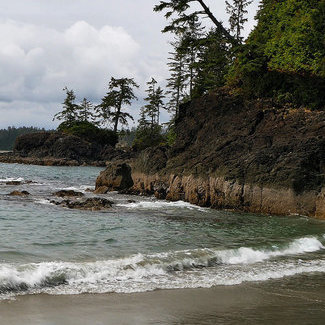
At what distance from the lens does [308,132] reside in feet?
61.9

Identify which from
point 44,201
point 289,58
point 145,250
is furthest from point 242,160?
point 145,250

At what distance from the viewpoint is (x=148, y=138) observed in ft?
210

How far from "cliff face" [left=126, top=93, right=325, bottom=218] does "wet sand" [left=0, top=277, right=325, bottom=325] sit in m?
9.83

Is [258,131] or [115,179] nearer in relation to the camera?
[258,131]

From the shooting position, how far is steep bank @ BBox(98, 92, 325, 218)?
16.9 metres

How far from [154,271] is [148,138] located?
55988mm

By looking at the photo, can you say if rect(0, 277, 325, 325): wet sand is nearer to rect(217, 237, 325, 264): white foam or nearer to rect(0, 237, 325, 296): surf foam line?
rect(0, 237, 325, 296): surf foam line

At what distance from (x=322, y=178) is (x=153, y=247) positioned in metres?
9.52

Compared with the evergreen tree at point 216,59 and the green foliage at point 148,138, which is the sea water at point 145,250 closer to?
the evergreen tree at point 216,59

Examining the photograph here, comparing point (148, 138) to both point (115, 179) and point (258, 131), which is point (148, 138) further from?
point (258, 131)

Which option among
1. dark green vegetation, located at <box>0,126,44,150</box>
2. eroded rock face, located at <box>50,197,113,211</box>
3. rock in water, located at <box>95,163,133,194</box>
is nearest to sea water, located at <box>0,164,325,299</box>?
eroded rock face, located at <box>50,197,113,211</box>

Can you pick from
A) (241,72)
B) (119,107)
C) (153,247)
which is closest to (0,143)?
(119,107)

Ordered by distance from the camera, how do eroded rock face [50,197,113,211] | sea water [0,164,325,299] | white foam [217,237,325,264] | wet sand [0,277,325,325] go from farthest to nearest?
eroded rock face [50,197,113,211]
white foam [217,237,325,264]
sea water [0,164,325,299]
wet sand [0,277,325,325]

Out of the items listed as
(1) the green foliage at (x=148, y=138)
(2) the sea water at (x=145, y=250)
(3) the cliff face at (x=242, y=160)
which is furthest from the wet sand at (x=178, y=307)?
(1) the green foliage at (x=148, y=138)
